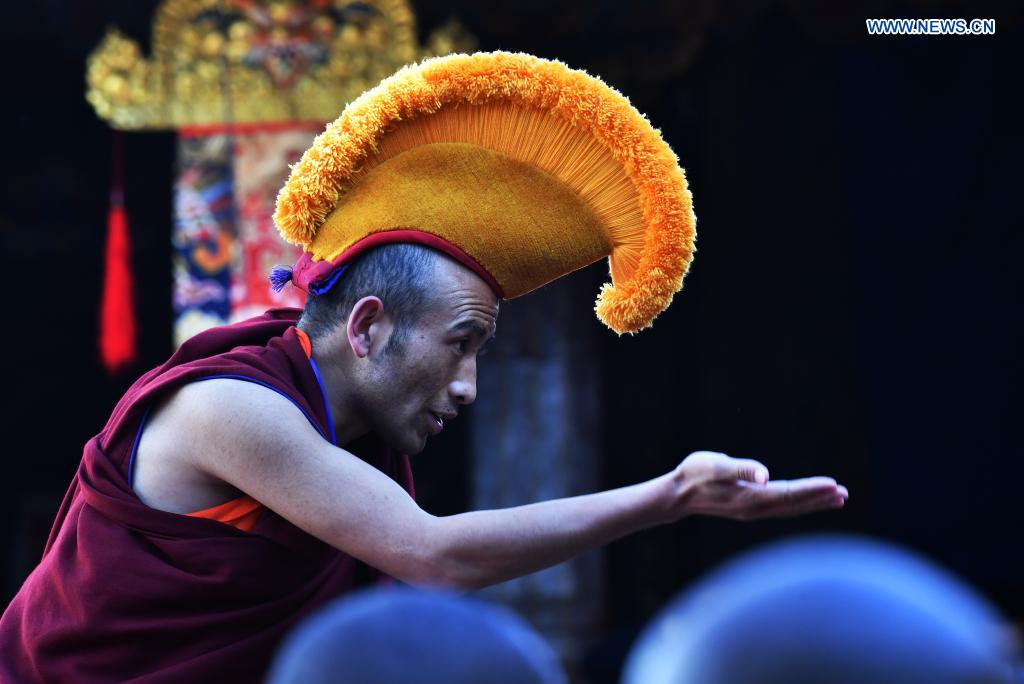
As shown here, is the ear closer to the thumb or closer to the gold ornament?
the thumb

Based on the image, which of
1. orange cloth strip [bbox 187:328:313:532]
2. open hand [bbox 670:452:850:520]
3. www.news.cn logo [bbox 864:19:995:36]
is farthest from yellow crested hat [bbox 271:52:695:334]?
www.news.cn logo [bbox 864:19:995:36]

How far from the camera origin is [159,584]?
179 centimetres

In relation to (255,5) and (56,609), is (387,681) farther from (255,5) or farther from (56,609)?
(255,5)

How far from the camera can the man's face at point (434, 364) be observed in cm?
196

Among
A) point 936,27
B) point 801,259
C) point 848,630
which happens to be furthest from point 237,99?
point 848,630

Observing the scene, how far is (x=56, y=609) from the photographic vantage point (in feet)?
6.07

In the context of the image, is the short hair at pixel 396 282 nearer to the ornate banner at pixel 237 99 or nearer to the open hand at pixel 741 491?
the open hand at pixel 741 491

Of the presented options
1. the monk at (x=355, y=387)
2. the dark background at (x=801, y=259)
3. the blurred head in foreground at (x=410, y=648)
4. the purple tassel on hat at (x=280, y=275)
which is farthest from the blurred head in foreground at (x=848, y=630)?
the dark background at (x=801, y=259)

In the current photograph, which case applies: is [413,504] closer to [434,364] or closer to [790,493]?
[434,364]

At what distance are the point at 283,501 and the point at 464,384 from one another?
41 cm

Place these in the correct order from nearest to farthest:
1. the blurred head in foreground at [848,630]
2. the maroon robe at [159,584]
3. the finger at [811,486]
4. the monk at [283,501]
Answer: the blurred head in foreground at [848,630], the finger at [811,486], the monk at [283,501], the maroon robe at [159,584]

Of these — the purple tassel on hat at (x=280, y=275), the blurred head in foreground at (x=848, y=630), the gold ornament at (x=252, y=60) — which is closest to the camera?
the blurred head in foreground at (x=848, y=630)

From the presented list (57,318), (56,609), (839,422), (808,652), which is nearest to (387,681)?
(808,652)

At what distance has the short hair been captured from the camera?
196cm
